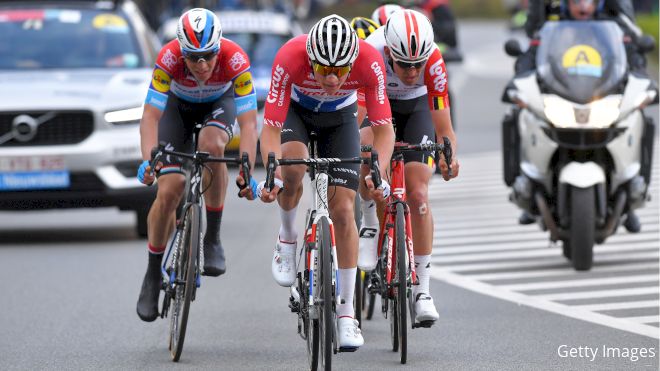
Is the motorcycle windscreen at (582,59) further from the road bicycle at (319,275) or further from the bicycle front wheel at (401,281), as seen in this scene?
the road bicycle at (319,275)

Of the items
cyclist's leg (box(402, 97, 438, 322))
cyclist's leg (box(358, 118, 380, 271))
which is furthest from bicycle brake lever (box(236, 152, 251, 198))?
cyclist's leg (box(402, 97, 438, 322))

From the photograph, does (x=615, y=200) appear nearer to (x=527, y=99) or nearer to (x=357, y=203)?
(x=527, y=99)

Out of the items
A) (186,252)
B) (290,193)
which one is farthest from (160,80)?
(290,193)

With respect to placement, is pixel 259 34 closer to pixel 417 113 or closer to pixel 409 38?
pixel 417 113

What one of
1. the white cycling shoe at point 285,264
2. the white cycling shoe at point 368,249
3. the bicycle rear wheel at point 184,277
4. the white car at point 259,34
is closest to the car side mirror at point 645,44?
the white cycling shoe at point 368,249

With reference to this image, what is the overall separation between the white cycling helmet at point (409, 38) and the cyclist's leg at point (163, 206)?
1.50 meters

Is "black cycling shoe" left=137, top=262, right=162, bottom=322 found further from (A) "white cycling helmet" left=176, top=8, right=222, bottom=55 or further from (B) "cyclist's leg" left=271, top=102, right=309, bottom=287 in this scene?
(A) "white cycling helmet" left=176, top=8, right=222, bottom=55

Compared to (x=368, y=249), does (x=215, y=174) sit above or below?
above

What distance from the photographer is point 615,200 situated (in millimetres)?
13219

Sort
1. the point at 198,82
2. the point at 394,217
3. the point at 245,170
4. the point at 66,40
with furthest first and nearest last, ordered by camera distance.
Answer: the point at 66,40 < the point at 198,82 < the point at 394,217 < the point at 245,170

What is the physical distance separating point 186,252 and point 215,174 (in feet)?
2.07

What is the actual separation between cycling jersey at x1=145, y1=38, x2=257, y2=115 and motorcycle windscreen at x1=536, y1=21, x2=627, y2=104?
11.8 ft

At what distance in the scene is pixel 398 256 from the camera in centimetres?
958

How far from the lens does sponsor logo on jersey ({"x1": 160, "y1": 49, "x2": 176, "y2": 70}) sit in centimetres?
1012
